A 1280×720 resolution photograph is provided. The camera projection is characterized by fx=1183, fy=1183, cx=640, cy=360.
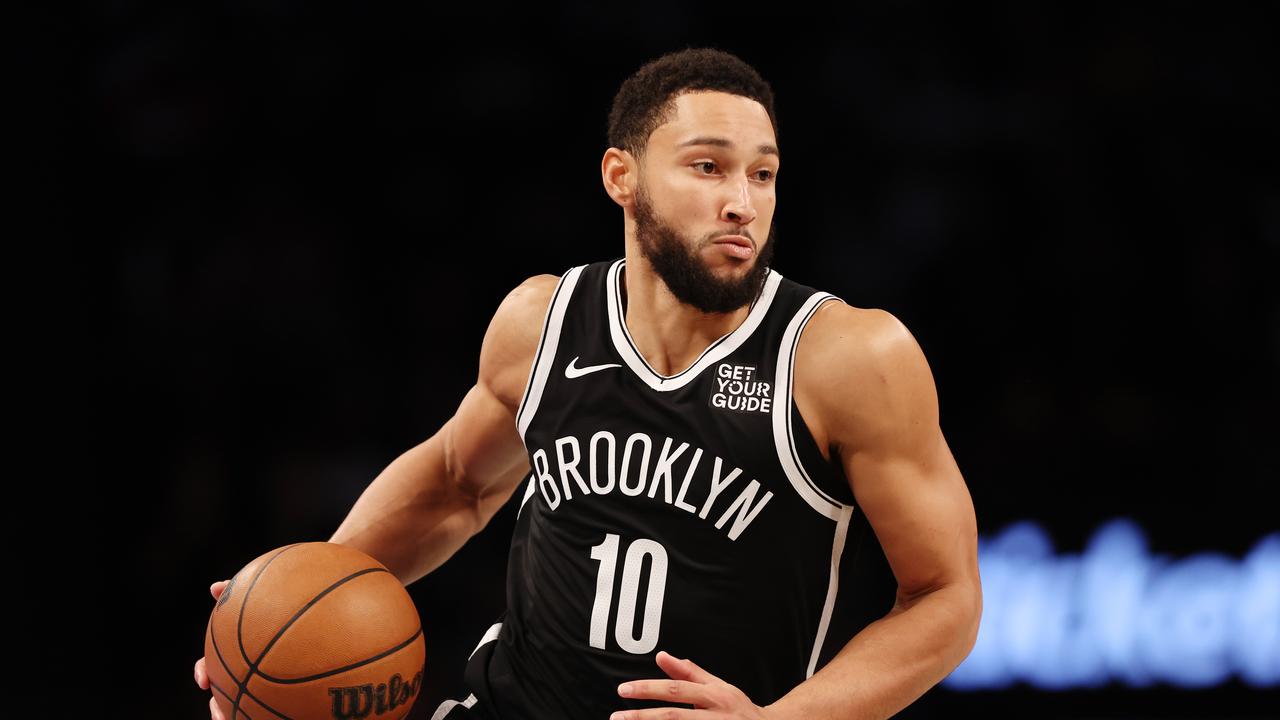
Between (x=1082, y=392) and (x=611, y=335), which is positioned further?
(x=1082, y=392)

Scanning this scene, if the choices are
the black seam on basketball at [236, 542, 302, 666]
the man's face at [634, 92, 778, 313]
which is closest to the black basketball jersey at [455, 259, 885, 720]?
the man's face at [634, 92, 778, 313]

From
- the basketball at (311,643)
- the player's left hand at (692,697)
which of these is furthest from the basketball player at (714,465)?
the basketball at (311,643)

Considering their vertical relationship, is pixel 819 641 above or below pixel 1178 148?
below

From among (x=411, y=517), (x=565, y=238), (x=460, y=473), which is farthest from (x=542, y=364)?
(x=565, y=238)

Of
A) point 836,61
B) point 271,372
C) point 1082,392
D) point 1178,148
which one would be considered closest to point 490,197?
point 271,372

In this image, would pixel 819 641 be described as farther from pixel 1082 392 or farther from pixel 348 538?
pixel 1082 392

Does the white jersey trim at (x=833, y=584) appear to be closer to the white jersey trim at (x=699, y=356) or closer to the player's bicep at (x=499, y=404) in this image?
the white jersey trim at (x=699, y=356)

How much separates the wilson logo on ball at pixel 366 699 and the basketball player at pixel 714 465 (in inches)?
12.1

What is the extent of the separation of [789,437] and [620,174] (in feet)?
2.25

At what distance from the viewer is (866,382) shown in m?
2.14

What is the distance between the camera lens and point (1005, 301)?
16.6 ft

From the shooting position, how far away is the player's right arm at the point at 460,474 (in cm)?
255

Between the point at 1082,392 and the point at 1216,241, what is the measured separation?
95 cm

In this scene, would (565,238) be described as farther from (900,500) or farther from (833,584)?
(900,500)
